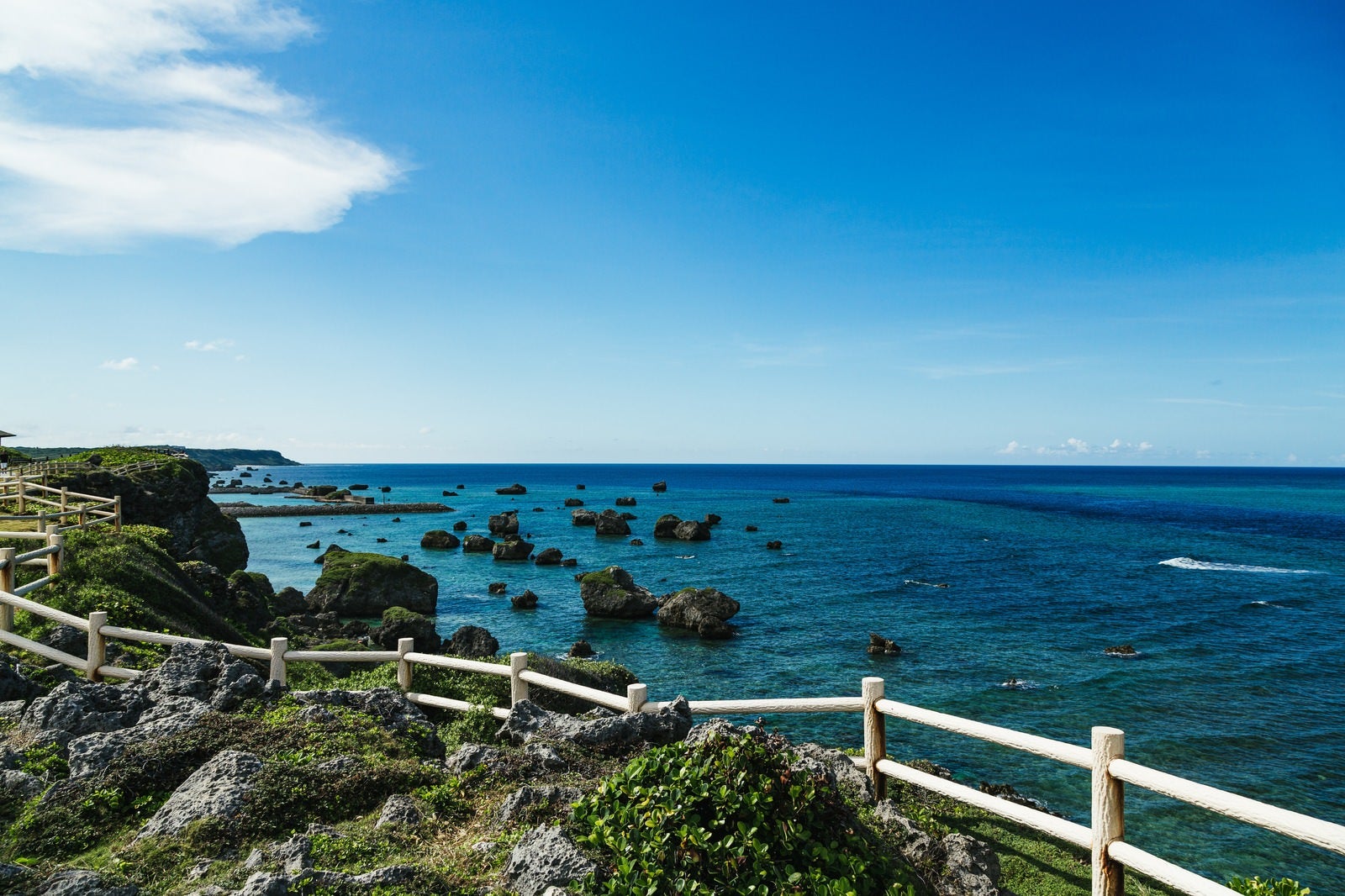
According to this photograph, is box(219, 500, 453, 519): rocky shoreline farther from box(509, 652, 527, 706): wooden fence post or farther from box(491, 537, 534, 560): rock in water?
box(509, 652, 527, 706): wooden fence post

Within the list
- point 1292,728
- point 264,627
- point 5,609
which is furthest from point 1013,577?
point 5,609

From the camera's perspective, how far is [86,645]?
12.8 metres

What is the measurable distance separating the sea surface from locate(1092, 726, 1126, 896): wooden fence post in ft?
36.3

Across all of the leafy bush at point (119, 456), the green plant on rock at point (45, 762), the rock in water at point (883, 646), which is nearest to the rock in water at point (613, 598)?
the rock in water at point (883, 646)

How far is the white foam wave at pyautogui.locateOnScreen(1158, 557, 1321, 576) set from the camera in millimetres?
51781

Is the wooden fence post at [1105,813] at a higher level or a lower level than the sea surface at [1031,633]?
higher

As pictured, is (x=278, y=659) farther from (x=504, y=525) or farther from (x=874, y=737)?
(x=504, y=525)

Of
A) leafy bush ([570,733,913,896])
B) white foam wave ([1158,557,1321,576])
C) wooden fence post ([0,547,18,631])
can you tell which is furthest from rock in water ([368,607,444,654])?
white foam wave ([1158,557,1321,576])

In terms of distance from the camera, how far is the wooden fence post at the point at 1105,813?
6.22 meters

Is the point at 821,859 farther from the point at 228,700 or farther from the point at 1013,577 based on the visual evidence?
the point at 1013,577

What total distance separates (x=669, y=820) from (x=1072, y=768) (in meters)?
17.8

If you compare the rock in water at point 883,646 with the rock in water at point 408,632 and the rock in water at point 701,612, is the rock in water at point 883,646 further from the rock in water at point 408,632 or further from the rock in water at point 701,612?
the rock in water at point 408,632

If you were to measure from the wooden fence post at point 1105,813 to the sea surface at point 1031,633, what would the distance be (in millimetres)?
11072

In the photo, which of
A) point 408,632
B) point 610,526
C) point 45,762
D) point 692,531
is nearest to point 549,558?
point 692,531
